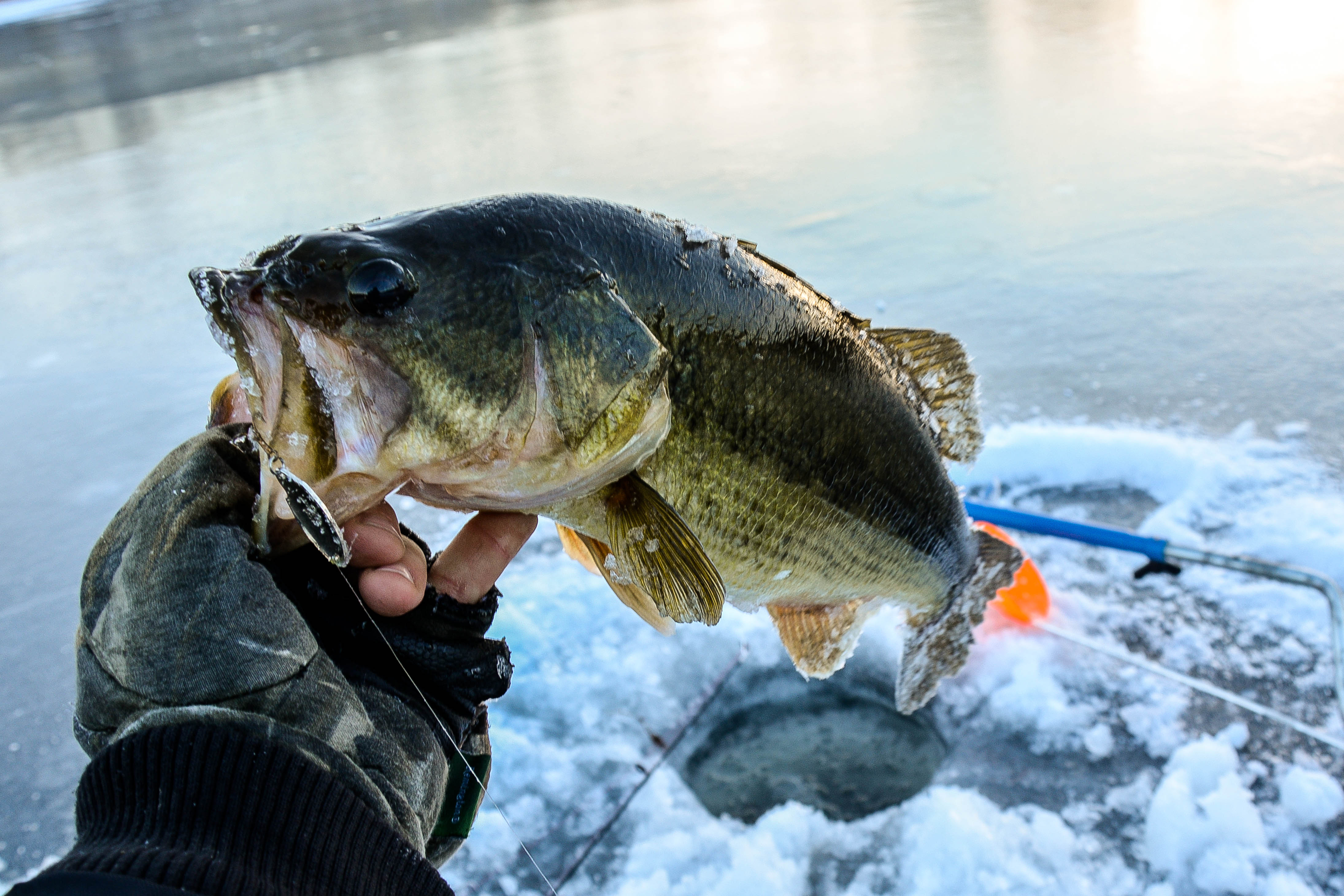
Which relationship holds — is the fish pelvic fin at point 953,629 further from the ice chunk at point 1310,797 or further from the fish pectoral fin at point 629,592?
the ice chunk at point 1310,797

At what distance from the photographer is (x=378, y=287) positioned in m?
1.20

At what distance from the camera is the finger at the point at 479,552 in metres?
1.51

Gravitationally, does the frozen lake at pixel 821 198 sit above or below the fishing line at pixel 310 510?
below

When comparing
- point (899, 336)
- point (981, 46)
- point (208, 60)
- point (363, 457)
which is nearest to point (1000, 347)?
point (899, 336)

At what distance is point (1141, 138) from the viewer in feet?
20.5

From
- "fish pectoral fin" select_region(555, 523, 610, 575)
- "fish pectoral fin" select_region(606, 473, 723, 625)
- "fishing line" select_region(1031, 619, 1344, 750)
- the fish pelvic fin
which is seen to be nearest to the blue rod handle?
"fishing line" select_region(1031, 619, 1344, 750)

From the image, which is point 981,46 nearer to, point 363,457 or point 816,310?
point 816,310

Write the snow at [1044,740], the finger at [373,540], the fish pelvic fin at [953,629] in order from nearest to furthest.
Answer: the finger at [373,540] < the fish pelvic fin at [953,629] < the snow at [1044,740]

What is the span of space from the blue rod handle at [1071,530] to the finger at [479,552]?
1.93 m

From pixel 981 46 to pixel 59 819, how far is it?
9.46 m

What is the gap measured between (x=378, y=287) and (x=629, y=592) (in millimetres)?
634

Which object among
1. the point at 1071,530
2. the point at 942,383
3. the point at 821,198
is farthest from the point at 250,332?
the point at 821,198

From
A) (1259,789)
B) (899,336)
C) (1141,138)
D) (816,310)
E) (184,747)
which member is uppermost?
(816,310)

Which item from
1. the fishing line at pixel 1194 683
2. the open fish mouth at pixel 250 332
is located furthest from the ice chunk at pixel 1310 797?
the open fish mouth at pixel 250 332
